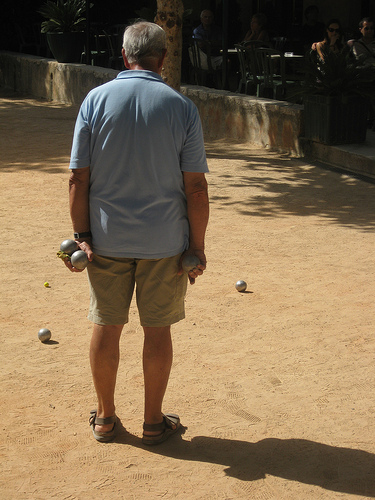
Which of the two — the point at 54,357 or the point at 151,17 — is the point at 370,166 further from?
the point at 151,17

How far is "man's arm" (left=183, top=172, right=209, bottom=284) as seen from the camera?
3.24m

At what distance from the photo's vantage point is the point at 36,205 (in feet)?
26.3

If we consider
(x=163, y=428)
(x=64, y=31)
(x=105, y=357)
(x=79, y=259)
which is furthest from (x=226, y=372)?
(x=64, y=31)

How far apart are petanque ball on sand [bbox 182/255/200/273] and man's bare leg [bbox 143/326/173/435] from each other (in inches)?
Answer: 12.0

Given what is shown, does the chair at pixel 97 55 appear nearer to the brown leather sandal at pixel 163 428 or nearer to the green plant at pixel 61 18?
the green plant at pixel 61 18

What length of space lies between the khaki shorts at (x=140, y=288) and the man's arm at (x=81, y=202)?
0.27 ft

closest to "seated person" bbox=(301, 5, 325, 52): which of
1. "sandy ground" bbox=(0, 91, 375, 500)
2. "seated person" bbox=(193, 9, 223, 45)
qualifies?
"seated person" bbox=(193, 9, 223, 45)

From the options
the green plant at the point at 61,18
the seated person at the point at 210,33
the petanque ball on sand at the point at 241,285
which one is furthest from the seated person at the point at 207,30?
the petanque ball on sand at the point at 241,285

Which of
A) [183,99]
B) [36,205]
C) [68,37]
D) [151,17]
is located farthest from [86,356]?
[68,37]

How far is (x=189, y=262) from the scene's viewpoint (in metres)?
3.24

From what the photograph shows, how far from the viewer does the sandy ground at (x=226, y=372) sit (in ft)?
10.6

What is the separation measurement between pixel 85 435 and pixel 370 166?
257 inches

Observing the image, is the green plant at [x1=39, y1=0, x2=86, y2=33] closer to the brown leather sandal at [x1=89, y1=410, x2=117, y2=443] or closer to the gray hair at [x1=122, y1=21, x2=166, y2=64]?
the gray hair at [x1=122, y1=21, x2=166, y2=64]

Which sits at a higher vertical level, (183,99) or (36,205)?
(183,99)
